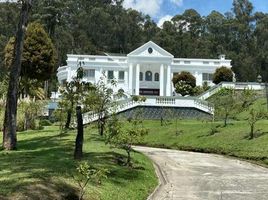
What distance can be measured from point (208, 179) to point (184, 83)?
43.4m

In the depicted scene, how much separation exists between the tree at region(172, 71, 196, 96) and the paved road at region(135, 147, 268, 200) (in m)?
34.4

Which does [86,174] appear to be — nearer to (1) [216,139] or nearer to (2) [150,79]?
(1) [216,139]

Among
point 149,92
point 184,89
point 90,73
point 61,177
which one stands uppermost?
point 90,73

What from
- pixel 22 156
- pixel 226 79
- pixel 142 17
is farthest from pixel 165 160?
pixel 142 17

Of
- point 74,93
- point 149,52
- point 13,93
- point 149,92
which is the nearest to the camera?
point 13,93

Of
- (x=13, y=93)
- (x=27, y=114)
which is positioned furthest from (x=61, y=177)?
(x=27, y=114)

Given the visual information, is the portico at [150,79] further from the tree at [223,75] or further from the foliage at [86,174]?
the foliage at [86,174]

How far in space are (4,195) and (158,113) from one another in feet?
107

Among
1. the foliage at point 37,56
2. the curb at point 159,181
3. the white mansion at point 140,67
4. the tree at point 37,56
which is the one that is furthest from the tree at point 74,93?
the white mansion at point 140,67

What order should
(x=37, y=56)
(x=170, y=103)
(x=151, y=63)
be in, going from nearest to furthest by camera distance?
(x=37, y=56)
(x=170, y=103)
(x=151, y=63)

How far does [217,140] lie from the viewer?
25.2 meters

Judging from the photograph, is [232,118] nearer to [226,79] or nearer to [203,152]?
[203,152]

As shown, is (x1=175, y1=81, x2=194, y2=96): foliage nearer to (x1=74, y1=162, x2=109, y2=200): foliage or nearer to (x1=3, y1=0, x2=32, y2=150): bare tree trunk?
(x1=3, y1=0, x2=32, y2=150): bare tree trunk

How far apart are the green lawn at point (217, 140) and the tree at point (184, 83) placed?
24185 millimetres
